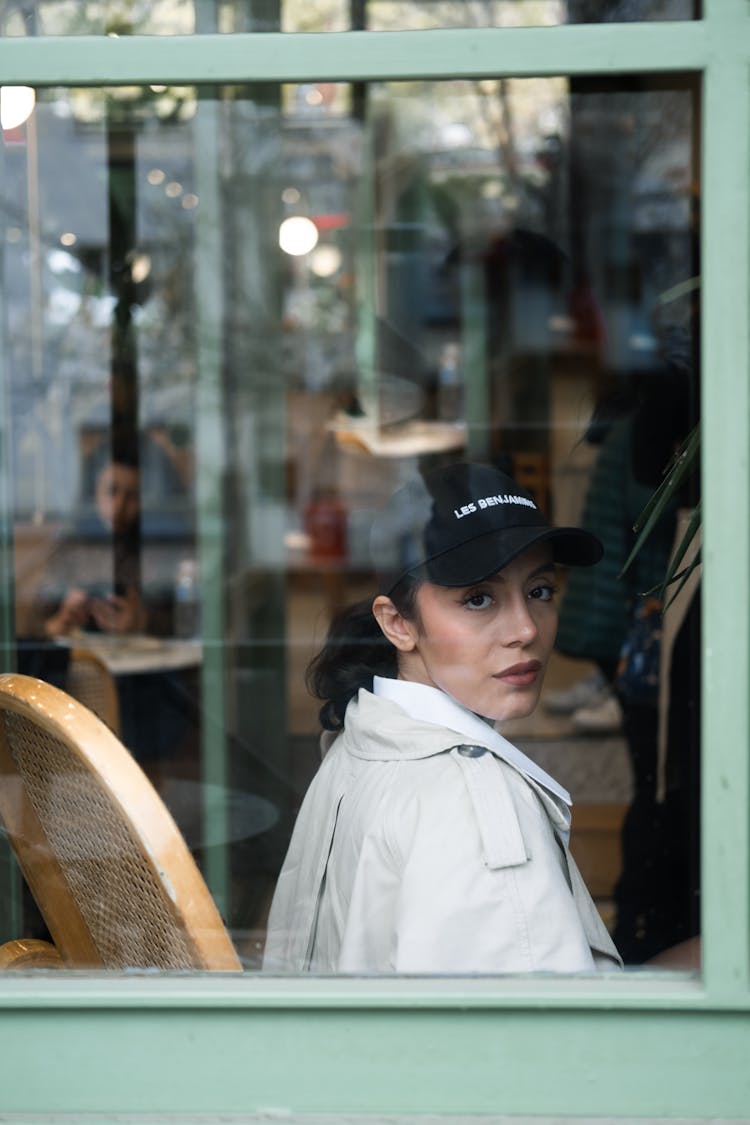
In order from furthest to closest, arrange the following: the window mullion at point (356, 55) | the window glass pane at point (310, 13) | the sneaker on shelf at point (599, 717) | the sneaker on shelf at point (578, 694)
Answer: the sneaker on shelf at point (599, 717)
the sneaker on shelf at point (578, 694)
the window glass pane at point (310, 13)
the window mullion at point (356, 55)

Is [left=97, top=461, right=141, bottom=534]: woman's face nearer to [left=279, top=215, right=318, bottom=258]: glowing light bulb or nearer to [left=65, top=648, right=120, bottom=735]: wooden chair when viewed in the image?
[left=65, top=648, right=120, bottom=735]: wooden chair

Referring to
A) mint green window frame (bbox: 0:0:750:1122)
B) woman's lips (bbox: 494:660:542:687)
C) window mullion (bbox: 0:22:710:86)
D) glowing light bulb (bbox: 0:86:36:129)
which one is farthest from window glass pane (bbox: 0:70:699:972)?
window mullion (bbox: 0:22:710:86)

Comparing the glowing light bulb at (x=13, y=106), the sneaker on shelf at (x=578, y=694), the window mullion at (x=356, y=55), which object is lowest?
the sneaker on shelf at (x=578, y=694)

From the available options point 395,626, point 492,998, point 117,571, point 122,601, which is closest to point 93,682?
point 122,601

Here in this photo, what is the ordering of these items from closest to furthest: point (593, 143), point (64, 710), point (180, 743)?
point (64, 710)
point (180, 743)
point (593, 143)

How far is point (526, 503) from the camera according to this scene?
153 centimetres

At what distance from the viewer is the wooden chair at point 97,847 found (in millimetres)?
1146

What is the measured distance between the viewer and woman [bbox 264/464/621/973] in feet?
3.91

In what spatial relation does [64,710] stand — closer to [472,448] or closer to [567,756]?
[567,756]

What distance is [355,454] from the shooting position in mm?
5996

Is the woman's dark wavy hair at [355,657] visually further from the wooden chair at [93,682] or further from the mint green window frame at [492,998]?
the wooden chair at [93,682]

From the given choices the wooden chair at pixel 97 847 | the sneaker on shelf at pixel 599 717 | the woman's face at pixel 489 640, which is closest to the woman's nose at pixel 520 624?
the woman's face at pixel 489 640

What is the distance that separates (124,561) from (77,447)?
1.09m

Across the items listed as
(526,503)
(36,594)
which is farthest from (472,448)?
(526,503)
